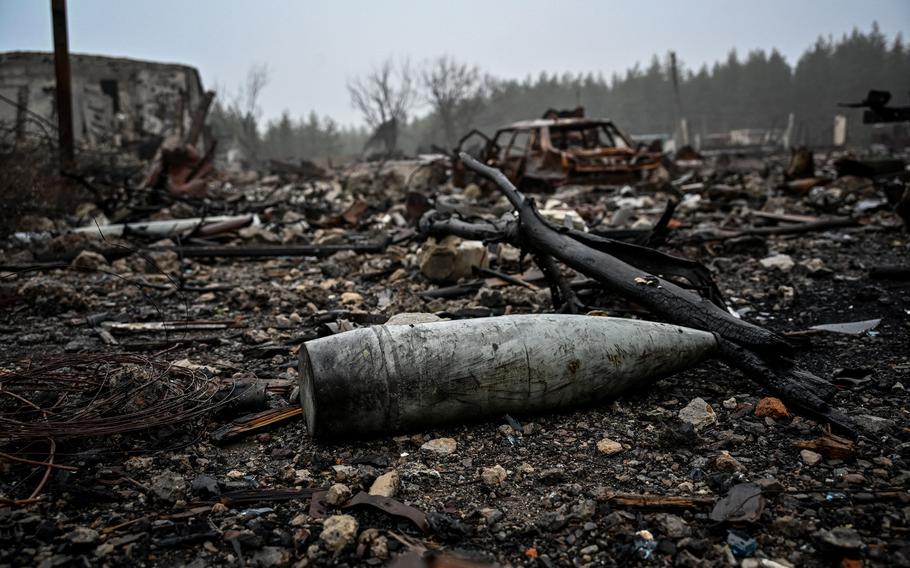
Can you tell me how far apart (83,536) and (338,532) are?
2.32ft

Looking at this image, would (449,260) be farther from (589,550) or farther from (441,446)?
(589,550)

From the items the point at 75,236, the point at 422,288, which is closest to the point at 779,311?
the point at 422,288

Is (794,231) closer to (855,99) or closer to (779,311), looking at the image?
(779,311)

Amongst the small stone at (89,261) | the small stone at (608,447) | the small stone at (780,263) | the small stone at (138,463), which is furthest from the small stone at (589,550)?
the small stone at (89,261)

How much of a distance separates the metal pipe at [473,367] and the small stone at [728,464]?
1.77 feet

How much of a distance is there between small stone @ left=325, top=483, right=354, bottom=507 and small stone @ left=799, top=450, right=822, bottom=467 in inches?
61.9

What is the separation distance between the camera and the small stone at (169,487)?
1.82 m

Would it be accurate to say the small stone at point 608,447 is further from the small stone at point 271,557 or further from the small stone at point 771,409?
the small stone at point 271,557

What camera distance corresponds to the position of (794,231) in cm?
657

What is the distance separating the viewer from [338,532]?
63.4 inches

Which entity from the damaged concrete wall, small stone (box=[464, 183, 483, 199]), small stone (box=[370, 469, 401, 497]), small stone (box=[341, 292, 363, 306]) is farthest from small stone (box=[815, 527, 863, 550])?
the damaged concrete wall

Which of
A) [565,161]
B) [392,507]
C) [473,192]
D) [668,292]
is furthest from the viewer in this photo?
[473,192]

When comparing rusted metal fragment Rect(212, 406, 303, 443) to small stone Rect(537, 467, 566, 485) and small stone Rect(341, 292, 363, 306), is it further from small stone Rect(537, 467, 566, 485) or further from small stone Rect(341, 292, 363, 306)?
small stone Rect(341, 292, 363, 306)

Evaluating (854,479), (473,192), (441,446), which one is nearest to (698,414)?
(854,479)
